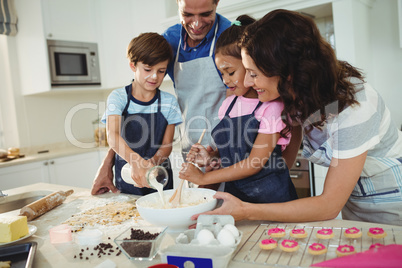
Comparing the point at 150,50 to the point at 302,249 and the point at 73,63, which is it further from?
the point at 73,63

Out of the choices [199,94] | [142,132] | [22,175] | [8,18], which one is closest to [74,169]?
[22,175]

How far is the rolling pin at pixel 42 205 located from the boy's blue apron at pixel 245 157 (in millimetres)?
700

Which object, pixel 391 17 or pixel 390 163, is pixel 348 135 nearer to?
pixel 390 163

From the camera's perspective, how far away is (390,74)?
2662 mm

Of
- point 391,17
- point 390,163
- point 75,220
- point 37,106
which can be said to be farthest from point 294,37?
point 37,106

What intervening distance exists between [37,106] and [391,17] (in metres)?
Answer: 3.31

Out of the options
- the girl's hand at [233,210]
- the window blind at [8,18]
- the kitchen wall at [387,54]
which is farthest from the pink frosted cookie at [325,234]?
the window blind at [8,18]

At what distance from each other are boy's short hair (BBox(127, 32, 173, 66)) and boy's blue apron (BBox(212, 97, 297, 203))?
18.2 inches

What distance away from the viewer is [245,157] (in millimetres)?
1436

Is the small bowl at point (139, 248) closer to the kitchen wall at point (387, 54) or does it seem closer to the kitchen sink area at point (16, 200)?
the kitchen sink area at point (16, 200)

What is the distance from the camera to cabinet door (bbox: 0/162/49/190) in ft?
9.80

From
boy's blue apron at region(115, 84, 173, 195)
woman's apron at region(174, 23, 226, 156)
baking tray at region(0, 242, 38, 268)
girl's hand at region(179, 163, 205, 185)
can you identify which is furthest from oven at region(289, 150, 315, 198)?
baking tray at region(0, 242, 38, 268)

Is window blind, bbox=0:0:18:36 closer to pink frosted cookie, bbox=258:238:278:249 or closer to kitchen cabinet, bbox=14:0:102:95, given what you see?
kitchen cabinet, bbox=14:0:102:95

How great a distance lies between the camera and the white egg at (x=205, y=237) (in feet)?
2.88
